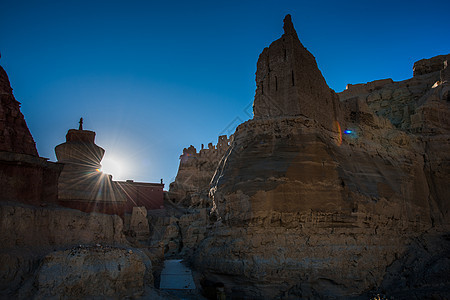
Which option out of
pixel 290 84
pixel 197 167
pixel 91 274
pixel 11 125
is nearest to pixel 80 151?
pixel 11 125

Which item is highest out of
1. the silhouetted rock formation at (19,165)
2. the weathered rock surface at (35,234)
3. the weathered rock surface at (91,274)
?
the silhouetted rock formation at (19,165)

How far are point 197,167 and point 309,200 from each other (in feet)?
91.3

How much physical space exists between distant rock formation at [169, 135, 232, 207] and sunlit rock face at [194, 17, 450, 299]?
70.2 ft

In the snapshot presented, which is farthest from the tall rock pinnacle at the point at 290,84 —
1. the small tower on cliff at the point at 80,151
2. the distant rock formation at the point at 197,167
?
the distant rock formation at the point at 197,167

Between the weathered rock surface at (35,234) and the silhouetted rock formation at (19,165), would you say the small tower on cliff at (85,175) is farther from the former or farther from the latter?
the weathered rock surface at (35,234)

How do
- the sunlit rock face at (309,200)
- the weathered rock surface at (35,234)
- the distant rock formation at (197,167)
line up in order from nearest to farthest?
1. the weathered rock surface at (35,234)
2. the sunlit rock face at (309,200)
3. the distant rock formation at (197,167)

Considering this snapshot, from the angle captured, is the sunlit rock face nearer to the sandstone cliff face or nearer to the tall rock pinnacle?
the tall rock pinnacle

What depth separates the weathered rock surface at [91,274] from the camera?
9.80 m

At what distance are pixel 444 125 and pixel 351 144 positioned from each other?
363 inches

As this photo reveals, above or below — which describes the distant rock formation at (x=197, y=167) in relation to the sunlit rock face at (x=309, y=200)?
above

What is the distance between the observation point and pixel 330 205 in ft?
51.8

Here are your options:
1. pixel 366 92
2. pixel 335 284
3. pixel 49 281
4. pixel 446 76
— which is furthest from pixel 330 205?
pixel 366 92

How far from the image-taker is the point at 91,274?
10617mm

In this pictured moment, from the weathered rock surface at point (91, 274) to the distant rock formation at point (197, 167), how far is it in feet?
85.4
